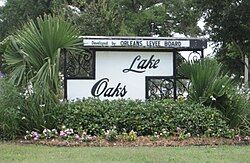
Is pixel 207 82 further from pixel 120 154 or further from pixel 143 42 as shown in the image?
pixel 120 154

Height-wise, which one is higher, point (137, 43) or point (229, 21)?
point (229, 21)

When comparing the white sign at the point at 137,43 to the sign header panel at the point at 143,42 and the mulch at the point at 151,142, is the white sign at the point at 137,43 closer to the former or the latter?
the sign header panel at the point at 143,42

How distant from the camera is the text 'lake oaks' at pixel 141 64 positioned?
47.4ft

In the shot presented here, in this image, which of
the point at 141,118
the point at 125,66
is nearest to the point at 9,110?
the point at 141,118

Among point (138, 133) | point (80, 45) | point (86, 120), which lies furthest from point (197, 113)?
point (80, 45)

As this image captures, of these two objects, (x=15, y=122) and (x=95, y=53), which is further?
(x=95, y=53)

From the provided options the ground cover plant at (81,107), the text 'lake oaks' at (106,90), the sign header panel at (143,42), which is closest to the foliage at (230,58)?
the sign header panel at (143,42)

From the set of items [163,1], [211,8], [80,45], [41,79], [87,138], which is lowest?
[87,138]

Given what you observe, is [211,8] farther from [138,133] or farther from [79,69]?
[138,133]

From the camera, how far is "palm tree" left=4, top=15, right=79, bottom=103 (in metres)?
12.5

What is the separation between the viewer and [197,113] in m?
12.5

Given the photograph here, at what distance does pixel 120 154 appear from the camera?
32.1ft

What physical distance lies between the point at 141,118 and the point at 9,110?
2.91 meters

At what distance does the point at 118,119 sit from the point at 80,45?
246cm
